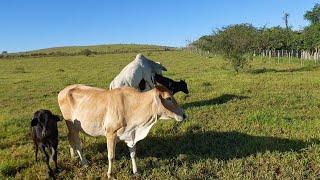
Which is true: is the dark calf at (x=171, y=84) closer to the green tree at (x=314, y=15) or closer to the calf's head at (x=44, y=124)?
Result: the calf's head at (x=44, y=124)

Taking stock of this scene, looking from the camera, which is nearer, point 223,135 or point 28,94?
point 223,135

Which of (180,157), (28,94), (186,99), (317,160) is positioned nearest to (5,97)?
(28,94)

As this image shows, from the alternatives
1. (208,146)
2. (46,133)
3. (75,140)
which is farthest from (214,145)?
(46,133)

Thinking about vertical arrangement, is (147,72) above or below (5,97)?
above

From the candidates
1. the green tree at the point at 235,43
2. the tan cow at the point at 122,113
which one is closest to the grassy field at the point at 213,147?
the tan cow at the point at 122,113

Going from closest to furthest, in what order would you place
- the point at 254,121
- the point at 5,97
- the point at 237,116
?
the point at 254,121
the point at 237,116
the point at 5,97

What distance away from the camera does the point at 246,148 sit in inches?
349

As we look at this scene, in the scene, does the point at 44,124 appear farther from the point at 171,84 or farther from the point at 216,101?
the point at 216,101

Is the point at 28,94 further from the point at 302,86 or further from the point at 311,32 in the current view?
the point at 311,32

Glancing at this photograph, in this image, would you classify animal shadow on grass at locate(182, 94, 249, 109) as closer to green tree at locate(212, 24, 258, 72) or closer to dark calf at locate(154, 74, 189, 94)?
dark calf at locate(154, 74, 189, 94)

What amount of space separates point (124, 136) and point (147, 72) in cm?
614

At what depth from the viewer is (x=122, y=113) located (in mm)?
7461

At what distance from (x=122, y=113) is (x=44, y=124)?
1.47 meters

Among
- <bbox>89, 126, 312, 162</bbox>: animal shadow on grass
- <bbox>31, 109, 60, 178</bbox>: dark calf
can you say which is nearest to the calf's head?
<bbox>31, 109, 60, 178</bbox>: dark calf
